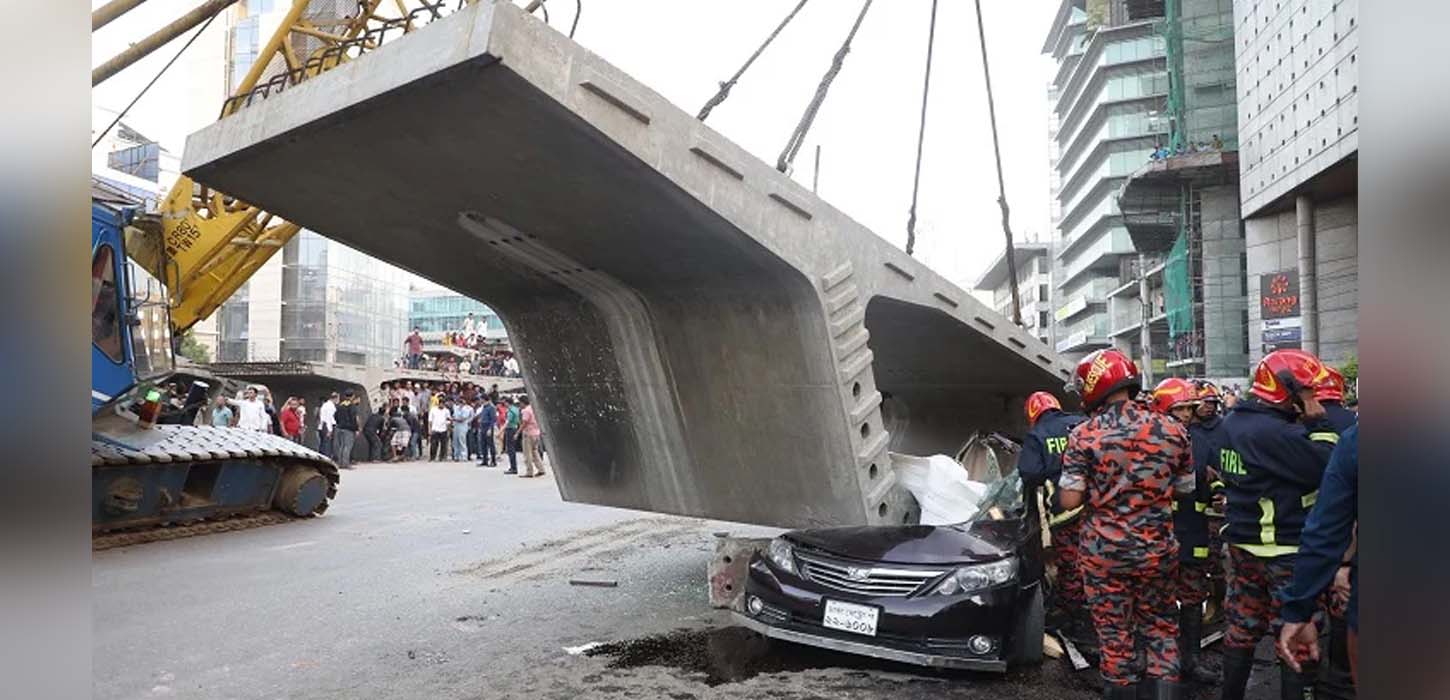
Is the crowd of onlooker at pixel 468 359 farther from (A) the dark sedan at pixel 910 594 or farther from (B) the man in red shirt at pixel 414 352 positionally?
(A) the dark sedan at pixel 910 594

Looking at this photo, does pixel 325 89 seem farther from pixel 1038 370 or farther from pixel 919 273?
pixel 1038 370

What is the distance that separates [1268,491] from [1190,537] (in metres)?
0.82

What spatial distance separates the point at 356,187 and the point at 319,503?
7.64 meters

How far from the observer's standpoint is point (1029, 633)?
5.30 meters

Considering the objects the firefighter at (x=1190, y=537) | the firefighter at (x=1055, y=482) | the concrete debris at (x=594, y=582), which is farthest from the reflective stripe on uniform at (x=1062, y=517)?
the concrete debris at (x=594, y=582)

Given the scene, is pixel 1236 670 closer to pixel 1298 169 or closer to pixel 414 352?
pixel 414 352

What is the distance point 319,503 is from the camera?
467 inches

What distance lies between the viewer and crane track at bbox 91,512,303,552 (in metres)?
9.53

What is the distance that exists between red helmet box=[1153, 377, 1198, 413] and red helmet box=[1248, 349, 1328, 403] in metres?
0.92

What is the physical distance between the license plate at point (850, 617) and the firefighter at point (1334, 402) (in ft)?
7.69

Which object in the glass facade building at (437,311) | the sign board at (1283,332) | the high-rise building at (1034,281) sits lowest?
the sign board at (1283,332)

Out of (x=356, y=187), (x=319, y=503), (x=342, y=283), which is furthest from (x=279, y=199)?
(x=342, y=283)

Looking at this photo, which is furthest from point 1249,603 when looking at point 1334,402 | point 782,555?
point 782,555

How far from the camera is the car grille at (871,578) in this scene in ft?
16.4
